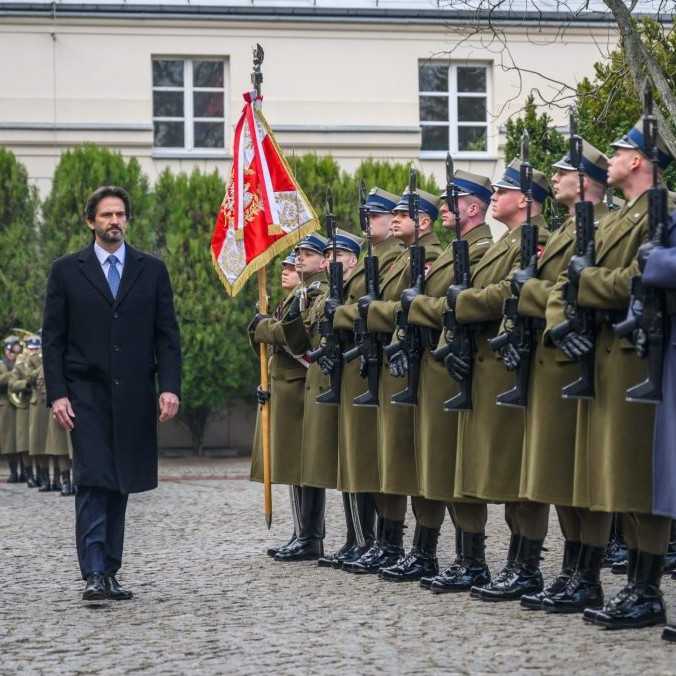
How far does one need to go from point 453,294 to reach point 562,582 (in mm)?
1608

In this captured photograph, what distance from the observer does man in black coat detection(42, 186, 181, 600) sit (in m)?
9.33

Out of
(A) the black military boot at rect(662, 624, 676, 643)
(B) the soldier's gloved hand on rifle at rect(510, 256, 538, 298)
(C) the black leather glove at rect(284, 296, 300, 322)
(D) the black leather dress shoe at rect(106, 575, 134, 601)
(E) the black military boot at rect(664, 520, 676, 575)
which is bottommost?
(D) the black leather dress shoe at rect(106, 575, 134, 601)

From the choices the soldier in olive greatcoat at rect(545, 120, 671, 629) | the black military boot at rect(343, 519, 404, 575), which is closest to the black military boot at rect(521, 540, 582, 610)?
the soldier in olive greatcoat at rect(545, 120, 671, 629)

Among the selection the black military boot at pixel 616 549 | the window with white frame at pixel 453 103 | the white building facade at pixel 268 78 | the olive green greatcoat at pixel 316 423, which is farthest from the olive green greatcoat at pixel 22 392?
the black military boot at pixel 616 549

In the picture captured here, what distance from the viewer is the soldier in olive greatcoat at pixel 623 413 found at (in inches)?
307

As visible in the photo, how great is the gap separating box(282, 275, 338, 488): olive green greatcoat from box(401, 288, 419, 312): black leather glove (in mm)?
1450

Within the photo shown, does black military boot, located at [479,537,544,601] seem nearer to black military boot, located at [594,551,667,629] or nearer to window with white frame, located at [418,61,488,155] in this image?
black military boot, located at [594,551,667,629]

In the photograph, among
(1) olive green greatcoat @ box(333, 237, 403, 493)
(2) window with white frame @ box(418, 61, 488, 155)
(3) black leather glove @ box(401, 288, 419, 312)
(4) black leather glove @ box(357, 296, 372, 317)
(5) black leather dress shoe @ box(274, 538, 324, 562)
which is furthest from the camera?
(2) window with white frame @ box(418, 61, 488, 155)

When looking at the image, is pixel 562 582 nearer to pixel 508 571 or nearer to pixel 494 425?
pixel 508 571

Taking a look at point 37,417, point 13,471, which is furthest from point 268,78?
point 37,417

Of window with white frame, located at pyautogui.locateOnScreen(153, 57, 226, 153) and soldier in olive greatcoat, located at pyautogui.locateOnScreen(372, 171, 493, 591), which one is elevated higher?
window with white frame, located at pyautogui.locateOnScreen(153, 57, 226, 153)

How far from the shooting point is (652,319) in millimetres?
7406

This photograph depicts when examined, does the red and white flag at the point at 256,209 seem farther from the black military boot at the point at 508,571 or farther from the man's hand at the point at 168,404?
the black military boot at the point at 508,571

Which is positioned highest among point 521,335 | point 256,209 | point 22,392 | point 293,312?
point 256,209
